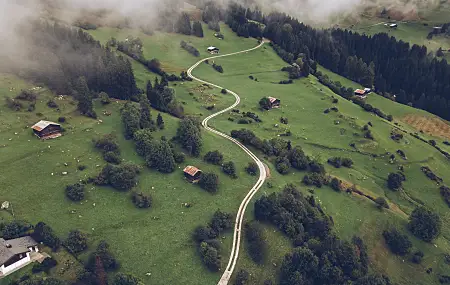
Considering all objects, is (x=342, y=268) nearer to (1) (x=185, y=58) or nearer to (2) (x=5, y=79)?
(2) (x=5, y=79)

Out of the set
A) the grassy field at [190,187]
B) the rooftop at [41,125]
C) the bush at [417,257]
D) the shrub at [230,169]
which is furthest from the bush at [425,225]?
the rooftop at [41,125]

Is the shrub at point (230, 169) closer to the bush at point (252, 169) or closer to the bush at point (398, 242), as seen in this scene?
the bush at point (252, 169)

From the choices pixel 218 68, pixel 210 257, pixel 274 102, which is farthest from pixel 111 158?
pixel 218 68

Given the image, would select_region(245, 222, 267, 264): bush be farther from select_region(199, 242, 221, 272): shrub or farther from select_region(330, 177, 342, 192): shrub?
select_region(330, 177, 342, 192): shrub

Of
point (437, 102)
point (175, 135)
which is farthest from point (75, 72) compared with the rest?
point (437, 102)

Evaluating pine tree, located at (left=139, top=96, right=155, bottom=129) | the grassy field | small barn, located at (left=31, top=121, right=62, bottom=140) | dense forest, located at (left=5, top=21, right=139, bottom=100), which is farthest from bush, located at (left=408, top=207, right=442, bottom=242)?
small barn, located at (left=31, top=121, right=62, bottom=140)
